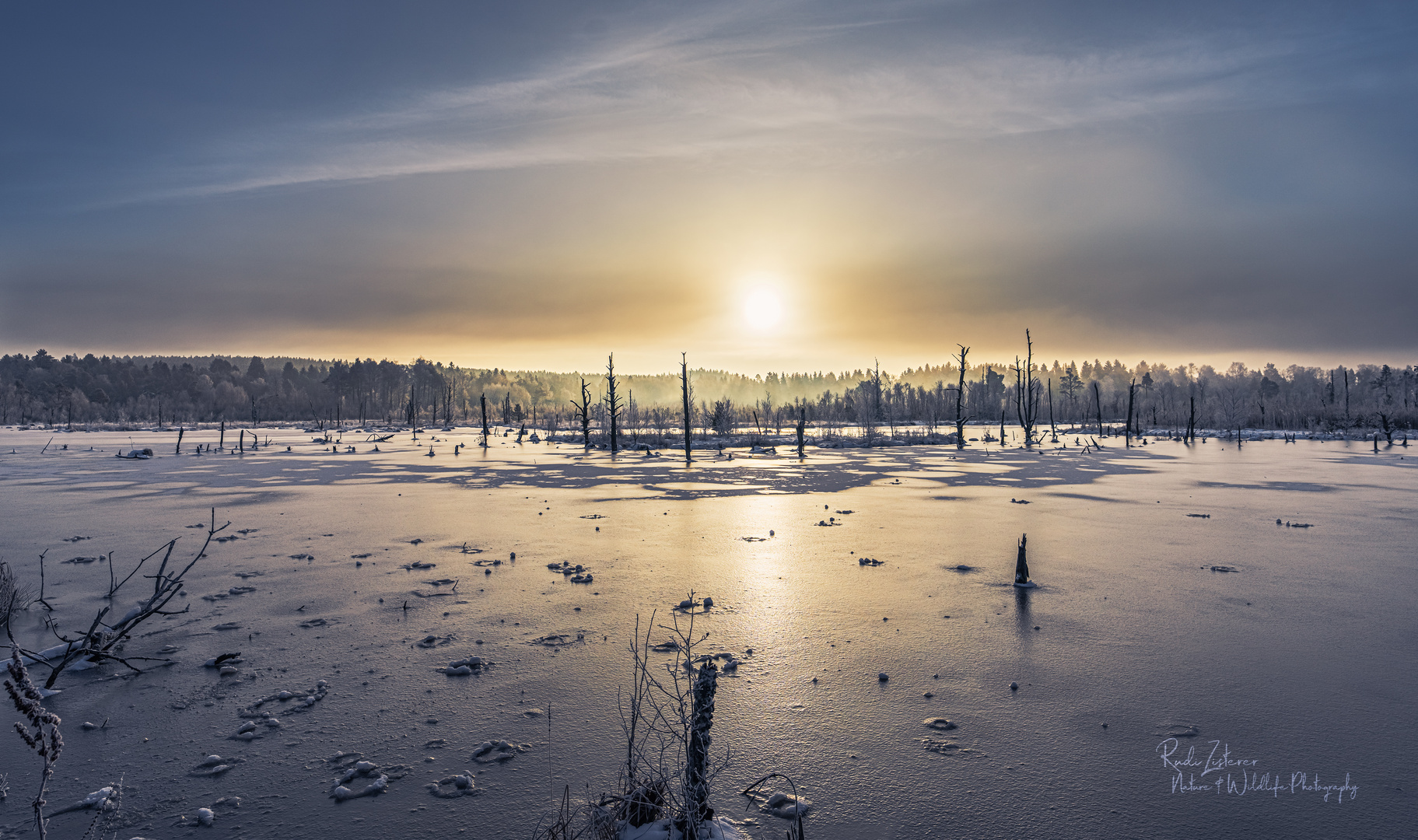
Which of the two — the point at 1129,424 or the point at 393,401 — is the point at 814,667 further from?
the point at 393,401

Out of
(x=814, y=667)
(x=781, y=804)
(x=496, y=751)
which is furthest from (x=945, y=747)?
(x=496, y=751)

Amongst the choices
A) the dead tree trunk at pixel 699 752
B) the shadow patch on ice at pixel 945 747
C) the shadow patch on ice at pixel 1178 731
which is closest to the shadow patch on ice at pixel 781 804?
the dead tree trunk at pixel 699 752

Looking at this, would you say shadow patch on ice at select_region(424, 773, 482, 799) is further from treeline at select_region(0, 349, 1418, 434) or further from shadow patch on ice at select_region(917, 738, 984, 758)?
treeline at select_region(0, 349, 1418, 434)

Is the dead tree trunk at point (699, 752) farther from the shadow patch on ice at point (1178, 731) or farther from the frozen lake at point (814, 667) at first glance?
the shadow patch on ice at point (1178, 731)

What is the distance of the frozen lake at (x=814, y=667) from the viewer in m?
5.52

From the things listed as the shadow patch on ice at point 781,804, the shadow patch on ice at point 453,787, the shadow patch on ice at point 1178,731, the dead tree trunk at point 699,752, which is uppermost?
the dead tree trunk at point 699,752

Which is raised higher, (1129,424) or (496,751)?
(1129,424)

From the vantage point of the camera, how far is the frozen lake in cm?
552

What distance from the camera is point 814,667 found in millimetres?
8336

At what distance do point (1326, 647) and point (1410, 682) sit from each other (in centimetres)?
111

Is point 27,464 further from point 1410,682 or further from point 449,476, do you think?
point 1410,682

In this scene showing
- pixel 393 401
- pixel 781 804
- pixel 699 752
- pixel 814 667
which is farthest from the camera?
pixel 393 401

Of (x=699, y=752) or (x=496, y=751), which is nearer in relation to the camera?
(x=699, y=752)

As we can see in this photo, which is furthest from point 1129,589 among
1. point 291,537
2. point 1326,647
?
point 291,537
